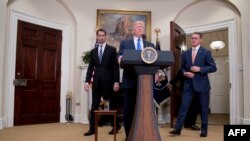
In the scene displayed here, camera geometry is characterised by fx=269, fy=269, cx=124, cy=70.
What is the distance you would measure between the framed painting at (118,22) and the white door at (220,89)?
450cm

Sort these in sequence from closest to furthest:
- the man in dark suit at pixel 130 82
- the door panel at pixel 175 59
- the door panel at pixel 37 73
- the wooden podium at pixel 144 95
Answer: the wooden podium at pixel 144 95 → the man in dark suit at pixel 130 82 → the door panel at pixel 175 59 → the door panel at pixel 37 73

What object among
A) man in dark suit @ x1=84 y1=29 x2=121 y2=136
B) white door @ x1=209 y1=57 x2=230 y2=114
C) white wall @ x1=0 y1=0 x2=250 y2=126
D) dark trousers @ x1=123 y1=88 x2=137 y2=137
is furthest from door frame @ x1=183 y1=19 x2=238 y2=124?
white door @ x1=209 y1=57 x2=230 y2=114

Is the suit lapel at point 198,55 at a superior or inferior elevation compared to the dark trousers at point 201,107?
superior

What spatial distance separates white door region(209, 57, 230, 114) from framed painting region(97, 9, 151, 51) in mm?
4504

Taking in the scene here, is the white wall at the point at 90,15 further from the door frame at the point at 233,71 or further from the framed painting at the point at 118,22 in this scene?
the door frame at the point at 233,71

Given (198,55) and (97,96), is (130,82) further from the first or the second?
(198,55)

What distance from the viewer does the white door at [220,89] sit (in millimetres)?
9047

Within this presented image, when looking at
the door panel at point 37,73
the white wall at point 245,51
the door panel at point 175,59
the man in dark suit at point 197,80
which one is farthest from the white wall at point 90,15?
the man in dark suit at point 197,80

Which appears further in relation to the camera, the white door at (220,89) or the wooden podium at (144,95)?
the white door at (220,89)

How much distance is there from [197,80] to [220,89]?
6125 millimetres

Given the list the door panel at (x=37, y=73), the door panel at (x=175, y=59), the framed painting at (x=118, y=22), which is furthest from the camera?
the framed painting at (x=118, y=22)

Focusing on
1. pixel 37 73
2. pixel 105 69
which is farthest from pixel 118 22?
pixel 105 69

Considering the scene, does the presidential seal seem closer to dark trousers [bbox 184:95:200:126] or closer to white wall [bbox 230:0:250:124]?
dark trousers [bbox 184:95:200:126]

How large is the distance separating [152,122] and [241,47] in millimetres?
3245
